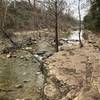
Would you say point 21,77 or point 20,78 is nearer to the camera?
point 20,78

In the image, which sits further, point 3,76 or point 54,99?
point 3,76

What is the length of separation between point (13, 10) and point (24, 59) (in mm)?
32986

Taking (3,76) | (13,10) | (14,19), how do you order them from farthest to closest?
(13,10) → (14,19) → (3,76)

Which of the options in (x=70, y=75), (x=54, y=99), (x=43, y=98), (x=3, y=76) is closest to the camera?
(x=54, y=99)

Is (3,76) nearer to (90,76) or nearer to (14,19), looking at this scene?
(90,76)

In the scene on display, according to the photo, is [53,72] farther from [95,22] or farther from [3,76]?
[95,22]

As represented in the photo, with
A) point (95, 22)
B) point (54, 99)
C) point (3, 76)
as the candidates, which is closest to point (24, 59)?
point (3, 76)

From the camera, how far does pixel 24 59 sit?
20.0 metres

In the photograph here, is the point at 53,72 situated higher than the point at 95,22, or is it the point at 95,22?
A: the point at 95,22

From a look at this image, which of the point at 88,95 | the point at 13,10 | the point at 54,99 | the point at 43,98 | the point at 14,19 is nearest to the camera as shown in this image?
the point at 88,95

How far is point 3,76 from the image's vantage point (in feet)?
48.6

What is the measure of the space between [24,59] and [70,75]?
834 cm

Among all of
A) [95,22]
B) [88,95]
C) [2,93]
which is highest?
[95,22]

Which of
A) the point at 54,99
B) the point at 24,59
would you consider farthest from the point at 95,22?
the point at 54,99
